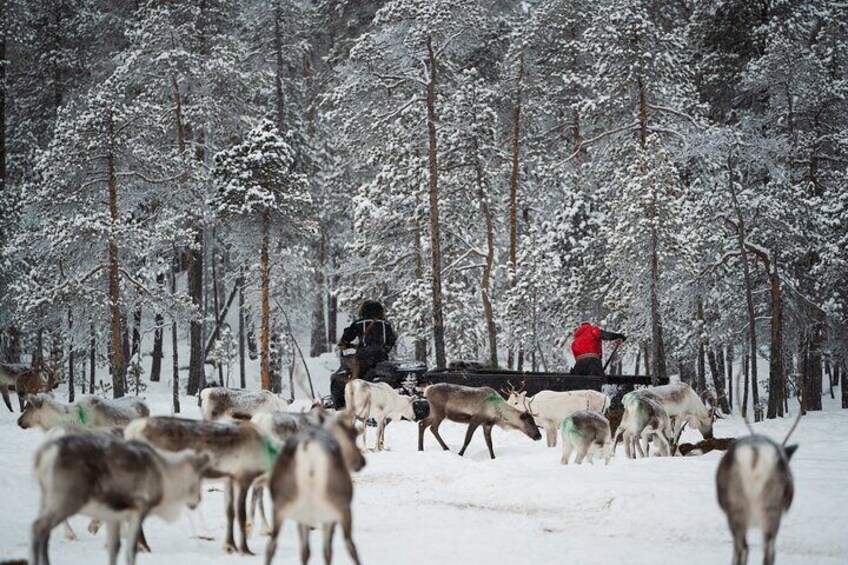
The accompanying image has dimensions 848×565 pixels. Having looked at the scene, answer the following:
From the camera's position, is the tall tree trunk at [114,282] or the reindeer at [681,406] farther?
the tall tree trunk at [114,282]

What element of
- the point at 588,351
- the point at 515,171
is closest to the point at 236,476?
the point at 588,351

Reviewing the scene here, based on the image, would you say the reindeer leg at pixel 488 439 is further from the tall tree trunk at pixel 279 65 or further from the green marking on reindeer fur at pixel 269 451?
the tall tree trunk at pixel 279 65

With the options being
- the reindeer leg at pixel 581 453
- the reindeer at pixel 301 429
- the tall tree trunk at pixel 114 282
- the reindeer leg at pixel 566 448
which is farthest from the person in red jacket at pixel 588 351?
the tall tree trunk at pixel 114 282

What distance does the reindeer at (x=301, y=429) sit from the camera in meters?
7.52

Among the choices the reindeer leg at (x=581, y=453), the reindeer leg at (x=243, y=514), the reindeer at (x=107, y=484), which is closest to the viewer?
the reindeer at (x=107, y=484)

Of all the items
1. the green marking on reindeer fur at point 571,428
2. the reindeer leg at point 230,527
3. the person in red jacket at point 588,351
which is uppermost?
the person in red jacket at point 588,351

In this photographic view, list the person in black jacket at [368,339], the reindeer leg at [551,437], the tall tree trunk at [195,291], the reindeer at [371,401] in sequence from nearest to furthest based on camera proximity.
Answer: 1. the reindeer at [371,401]
2. the reindeer leg at [551,437]
3. the person in black jacket at [368,339]
4. the tall tree trunk at [195,291]

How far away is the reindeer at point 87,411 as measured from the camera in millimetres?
12727

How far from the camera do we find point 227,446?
796 cm

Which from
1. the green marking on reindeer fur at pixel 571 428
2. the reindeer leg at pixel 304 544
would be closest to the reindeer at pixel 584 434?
the green marking on reindeer fur at pixel 571 428

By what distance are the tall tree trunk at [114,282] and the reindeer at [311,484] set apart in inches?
883

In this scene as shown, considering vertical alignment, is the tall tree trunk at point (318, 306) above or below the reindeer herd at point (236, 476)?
above

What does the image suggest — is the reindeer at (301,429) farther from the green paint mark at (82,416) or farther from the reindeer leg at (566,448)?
the reindeer leg at (566,448)

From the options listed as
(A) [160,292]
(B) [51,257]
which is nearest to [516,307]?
(A) [160,292]
